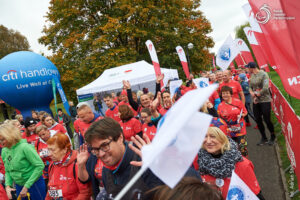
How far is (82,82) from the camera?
16.8 meters

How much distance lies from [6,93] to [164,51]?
41.1 feet

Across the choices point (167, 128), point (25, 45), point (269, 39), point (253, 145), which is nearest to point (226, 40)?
point (253, 145)

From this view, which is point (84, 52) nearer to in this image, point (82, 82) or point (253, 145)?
point (82, 82)

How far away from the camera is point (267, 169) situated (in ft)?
13.7

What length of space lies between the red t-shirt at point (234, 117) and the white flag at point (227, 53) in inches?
125

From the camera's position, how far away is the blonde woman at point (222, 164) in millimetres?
2197

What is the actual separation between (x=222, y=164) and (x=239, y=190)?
382mm

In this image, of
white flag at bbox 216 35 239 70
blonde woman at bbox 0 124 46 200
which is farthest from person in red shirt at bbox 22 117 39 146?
white flag at bbox 216 35 239 70

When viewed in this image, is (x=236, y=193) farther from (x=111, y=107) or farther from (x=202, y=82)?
(x=202, y=82)

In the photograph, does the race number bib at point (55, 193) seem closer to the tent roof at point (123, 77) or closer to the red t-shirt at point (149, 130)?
the red t-shirt at point (149, 130)

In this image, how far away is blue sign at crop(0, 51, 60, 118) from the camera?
11.4 metres

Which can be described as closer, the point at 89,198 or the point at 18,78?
the point at 89,198

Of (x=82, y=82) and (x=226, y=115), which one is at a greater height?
(x=82, y=82)

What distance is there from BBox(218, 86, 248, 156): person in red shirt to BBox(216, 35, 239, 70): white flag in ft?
10.2
